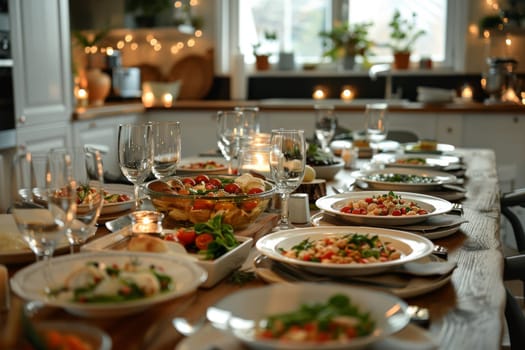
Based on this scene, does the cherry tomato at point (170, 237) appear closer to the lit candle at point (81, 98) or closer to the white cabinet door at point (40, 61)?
the white cabinet door at point (40, 61)

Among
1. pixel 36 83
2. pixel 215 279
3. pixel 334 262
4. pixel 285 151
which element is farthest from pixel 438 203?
pixel 36 83

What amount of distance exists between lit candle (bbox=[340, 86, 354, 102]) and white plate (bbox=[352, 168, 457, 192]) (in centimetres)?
287

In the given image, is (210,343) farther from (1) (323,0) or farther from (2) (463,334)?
(1) (323,0)

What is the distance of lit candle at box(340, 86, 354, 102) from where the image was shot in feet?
16.4

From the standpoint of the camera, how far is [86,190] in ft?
3.60

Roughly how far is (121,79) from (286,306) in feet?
14.1

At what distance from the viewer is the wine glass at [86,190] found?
1.07 m

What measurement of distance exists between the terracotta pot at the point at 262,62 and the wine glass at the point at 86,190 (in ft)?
13.9

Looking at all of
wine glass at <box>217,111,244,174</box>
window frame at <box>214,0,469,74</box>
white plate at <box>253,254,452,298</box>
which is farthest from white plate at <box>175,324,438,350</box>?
window frame at <box>214,0,469,74</box>

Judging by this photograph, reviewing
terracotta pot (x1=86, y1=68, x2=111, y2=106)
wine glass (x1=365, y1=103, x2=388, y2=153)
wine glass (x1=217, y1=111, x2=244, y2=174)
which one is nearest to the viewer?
wine glass (x1=217, y1=111, x2=244, y2=174)

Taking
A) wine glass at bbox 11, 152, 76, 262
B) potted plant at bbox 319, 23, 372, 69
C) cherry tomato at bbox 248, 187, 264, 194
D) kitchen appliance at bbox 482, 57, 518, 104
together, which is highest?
potted plant at bbox 319, 23, 372, 69

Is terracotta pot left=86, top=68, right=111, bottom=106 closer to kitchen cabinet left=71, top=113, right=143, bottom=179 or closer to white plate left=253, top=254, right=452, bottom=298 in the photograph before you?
kitchen cabinet left=71, top=113, right=143, bottom=179

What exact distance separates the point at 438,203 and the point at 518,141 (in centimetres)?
302

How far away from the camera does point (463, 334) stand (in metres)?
0.90
